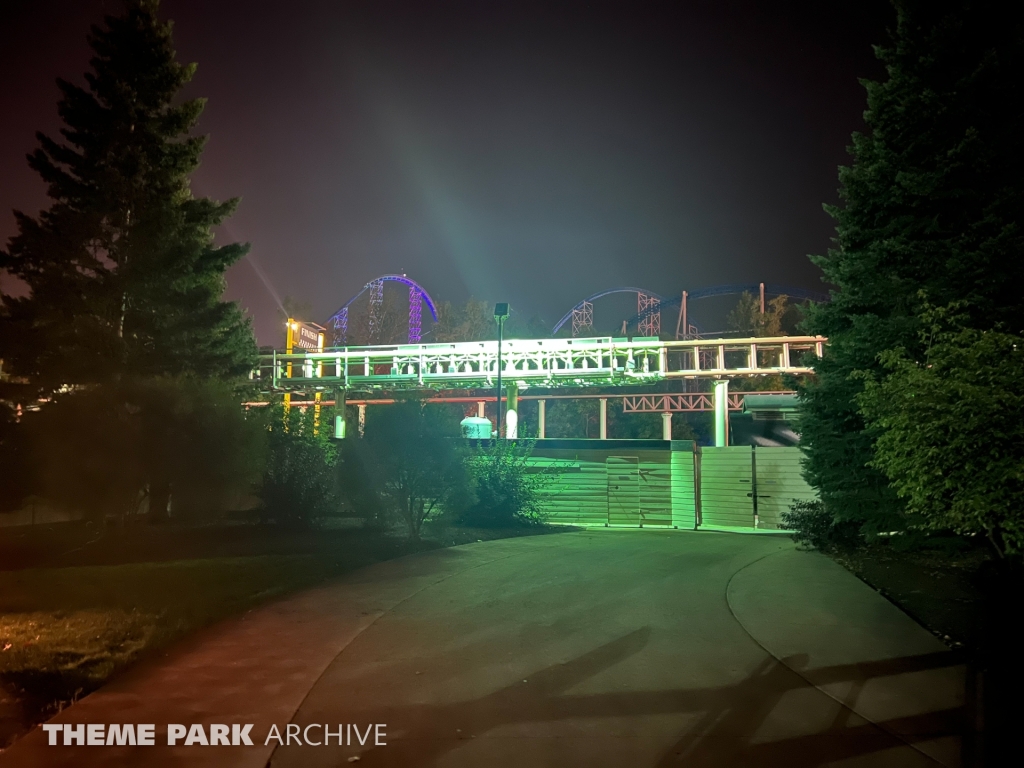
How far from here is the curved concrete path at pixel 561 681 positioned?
456 centimetres

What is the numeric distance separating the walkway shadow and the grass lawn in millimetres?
2654

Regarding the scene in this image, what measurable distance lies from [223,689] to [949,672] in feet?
19.8

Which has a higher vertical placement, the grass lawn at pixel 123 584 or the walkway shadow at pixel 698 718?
the grass lawn at pixel 123 584

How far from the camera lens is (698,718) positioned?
5.09m

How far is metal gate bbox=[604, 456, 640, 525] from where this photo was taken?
64.2 ft

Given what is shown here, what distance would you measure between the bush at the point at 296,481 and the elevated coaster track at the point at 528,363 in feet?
41.8

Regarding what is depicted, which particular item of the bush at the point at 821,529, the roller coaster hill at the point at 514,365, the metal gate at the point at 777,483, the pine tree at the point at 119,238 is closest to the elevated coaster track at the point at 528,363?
the roller coaster hill at the point at 514,365

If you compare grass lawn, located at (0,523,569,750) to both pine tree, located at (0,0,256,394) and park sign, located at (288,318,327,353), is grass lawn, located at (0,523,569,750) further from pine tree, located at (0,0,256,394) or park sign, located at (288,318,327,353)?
A: park sign, located at (288,318,327,353)

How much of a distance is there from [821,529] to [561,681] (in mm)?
9480

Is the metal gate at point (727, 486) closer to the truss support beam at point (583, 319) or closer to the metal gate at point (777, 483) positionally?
the metal gate at point (777, 483)

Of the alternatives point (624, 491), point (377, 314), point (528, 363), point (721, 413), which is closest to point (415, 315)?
point (377, 314)

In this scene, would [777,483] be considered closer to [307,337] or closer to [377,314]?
[307,337]

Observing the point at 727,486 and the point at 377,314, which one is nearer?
the point at 727,486

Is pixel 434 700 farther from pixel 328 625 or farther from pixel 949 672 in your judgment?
pixel 949 672
